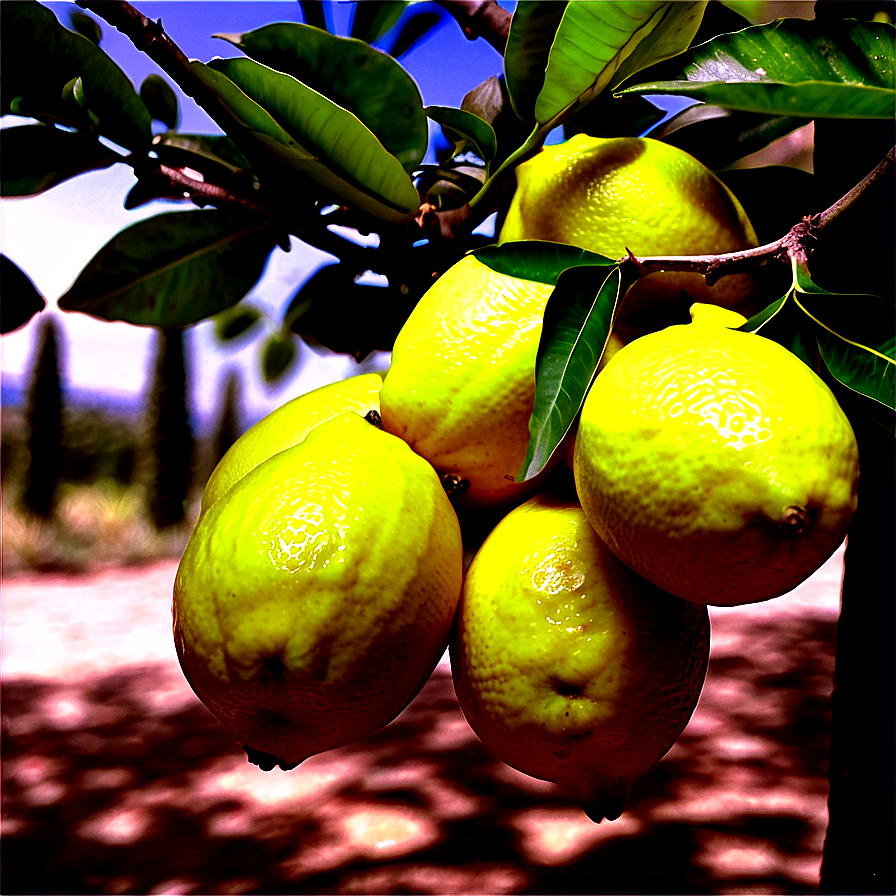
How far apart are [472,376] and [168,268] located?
0.41 m

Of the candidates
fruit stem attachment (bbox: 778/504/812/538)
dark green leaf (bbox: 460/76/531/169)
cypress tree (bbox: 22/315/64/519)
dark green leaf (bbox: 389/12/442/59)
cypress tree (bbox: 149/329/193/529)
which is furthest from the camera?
cypress tree (bbox: 149/329/193/529)

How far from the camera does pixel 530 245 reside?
482 millimetres

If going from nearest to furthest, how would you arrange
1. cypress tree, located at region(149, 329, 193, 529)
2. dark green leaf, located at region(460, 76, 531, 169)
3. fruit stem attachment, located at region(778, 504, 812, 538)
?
fruit stem attachment, located at region(778, 504, 812, 538), dark green leaf, located at region(460, 76, 531, 169), cypress tree, located at region(149, 329, 193, 529)

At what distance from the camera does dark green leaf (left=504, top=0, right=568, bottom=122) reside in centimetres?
56

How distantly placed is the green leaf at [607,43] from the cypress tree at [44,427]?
7.24 metres

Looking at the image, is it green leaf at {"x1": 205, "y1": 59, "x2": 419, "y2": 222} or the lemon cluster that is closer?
the lemon cluster

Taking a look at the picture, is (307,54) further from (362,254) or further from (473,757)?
(473,757)

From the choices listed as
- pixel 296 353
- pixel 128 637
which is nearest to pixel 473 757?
pixel 296 353

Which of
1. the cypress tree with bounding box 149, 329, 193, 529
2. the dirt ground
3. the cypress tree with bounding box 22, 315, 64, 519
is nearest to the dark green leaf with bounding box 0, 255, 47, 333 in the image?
the dirt ground

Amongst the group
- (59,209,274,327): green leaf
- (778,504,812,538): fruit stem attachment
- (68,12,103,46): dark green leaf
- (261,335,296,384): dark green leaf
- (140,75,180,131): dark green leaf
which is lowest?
(261,335,296,384): dark green leaf

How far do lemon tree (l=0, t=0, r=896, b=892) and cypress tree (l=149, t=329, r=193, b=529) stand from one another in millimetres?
6686

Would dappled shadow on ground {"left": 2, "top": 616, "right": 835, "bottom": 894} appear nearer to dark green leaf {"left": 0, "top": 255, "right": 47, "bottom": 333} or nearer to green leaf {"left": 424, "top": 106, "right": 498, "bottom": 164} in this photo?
dark green leaf {"left": 0, "top": 255, "right": 47, "bottom": 333}

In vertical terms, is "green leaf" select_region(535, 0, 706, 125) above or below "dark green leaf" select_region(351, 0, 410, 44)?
below

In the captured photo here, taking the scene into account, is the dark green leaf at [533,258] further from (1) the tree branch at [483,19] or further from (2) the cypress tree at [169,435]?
(2) the cypress tree at [169,435]
